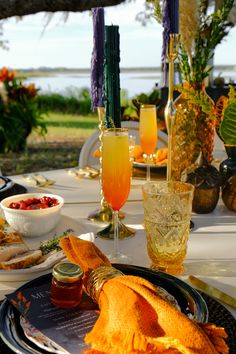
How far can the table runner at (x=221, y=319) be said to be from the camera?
77 centimetres

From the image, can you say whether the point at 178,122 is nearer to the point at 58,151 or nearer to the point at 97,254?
the point at 97,254

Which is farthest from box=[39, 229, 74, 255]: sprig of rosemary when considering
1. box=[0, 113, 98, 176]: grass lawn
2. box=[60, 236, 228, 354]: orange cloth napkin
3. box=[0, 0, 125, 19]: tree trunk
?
box=[0, 0, 125, 19]: tree trunk

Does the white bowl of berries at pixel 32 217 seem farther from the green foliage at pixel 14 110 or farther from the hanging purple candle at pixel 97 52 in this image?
the green foliage at pixel 14 110

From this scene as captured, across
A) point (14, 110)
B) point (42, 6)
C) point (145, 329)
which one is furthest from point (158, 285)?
point (42, 6)

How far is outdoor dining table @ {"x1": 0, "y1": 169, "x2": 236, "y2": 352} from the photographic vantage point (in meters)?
1.10

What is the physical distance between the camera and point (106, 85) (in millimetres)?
1389

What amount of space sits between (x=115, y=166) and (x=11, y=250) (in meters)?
0.29

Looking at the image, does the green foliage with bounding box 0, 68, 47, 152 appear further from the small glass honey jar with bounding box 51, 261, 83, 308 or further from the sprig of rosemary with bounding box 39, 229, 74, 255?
the small glass honey jar with bounding box 51, 261, 83, 308

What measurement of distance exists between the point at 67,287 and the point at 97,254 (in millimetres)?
128

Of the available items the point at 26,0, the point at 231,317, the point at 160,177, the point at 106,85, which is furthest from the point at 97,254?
the point at 26,0

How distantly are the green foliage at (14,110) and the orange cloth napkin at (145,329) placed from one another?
4932 millimetres

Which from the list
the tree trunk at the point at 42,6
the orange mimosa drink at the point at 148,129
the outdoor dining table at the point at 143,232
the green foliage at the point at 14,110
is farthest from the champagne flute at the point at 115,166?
the tree trunk at the point at 42,6

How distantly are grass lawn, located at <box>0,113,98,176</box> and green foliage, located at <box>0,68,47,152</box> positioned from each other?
0.90ft

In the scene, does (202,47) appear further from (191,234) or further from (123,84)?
(123,84)
